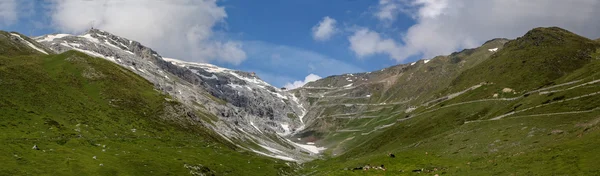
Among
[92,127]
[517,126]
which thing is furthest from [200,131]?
[517,126]

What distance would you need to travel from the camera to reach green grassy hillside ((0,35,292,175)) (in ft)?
199

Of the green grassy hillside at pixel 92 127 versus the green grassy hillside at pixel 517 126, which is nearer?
the green grassy hillside at pixel 517 126

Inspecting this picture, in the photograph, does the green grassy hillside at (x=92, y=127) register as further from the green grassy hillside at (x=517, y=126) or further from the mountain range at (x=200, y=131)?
the green grassy hillside at (x=517, y=126)

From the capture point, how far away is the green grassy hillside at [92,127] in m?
60.6

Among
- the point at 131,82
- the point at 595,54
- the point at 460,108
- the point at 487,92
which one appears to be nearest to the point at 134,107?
the point at 131,82

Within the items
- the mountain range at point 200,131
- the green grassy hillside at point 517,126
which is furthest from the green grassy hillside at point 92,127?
the green grassy hillside at point 517,126

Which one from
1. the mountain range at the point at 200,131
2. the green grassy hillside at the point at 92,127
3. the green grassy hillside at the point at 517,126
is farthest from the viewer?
the green grassy hillside at the point at 92,127

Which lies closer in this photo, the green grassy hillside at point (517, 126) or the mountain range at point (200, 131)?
the green grassy hillside at point (517, 126)

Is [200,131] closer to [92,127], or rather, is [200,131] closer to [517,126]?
[92,127]

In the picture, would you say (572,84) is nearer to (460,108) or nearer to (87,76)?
(460,108)

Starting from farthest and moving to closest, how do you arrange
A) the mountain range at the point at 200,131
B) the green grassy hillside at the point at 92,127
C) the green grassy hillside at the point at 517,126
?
the green grassy hillside at the point at 92,127
the mountain range at the point at 200,131
the green grassy hillside at the point at 517,126

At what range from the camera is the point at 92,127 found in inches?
3533

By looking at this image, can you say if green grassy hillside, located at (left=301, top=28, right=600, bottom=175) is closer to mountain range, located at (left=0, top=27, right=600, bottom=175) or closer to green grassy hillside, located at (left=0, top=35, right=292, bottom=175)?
mountain range, located at (left=0, top=27, right=600, bottom=175)

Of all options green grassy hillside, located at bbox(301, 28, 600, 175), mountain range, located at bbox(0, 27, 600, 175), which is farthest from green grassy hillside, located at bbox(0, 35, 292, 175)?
green grassy hillside, located at bbox(301, 28, 600, 175)
